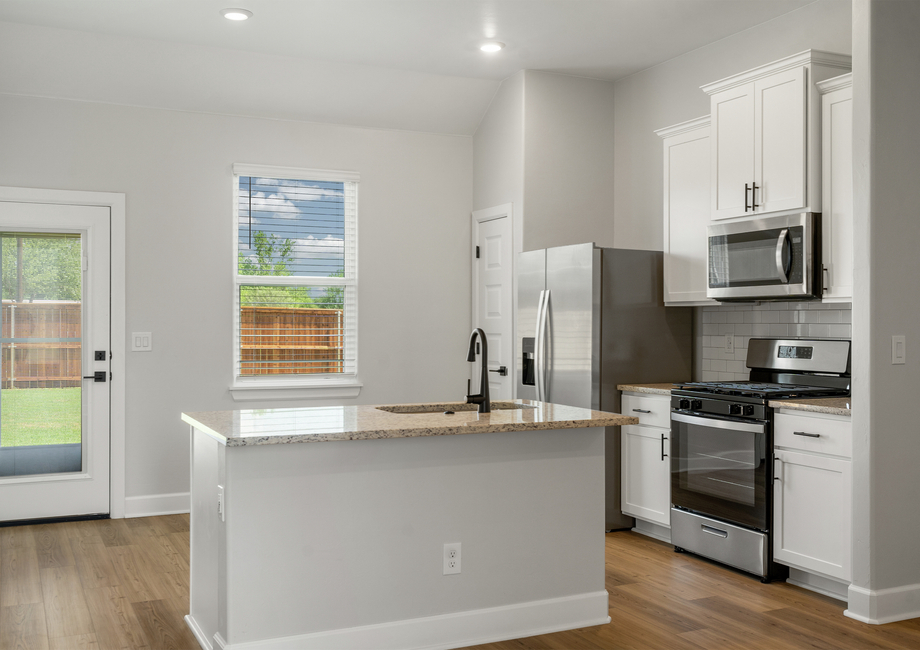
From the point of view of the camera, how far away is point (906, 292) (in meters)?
3.45

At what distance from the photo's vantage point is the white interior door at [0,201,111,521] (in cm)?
494

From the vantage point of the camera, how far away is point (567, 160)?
5473mm

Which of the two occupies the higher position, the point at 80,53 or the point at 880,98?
the point at 80,53

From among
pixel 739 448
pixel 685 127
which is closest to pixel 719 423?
pixel 739 448

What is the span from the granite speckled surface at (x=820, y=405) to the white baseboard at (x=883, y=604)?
73cm

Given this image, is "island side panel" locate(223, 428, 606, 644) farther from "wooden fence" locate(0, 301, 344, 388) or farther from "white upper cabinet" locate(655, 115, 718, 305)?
"wooden fence" locate(0, 301, 344, 388)

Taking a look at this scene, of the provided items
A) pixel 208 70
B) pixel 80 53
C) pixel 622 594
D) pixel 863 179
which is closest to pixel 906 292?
pixel 863 179

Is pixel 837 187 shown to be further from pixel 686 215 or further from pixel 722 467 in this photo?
pixel 722 467

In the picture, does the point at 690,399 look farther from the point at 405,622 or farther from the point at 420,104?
the point at 420,104

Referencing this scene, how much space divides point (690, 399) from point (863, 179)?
1367 millimetres

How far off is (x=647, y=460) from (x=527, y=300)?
130cm

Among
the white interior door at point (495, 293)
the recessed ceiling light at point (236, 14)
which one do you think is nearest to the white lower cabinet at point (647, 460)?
the white interior door at point (495, 293)

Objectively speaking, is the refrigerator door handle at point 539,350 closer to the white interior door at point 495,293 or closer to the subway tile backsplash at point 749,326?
the white interior door at point 495,293

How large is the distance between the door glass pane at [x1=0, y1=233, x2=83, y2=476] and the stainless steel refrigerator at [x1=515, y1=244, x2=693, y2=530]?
292 centimetres
